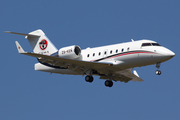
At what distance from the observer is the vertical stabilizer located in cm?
2944

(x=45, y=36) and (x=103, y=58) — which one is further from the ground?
(x=45, y=36)

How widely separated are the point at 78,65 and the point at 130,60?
424 cm

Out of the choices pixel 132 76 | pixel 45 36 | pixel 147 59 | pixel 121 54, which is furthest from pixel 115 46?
pixel 45 36

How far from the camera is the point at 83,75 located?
27859 mm

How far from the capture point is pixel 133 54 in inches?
961

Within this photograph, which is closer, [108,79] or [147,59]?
[147,59]

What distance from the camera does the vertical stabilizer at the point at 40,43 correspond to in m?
29.4

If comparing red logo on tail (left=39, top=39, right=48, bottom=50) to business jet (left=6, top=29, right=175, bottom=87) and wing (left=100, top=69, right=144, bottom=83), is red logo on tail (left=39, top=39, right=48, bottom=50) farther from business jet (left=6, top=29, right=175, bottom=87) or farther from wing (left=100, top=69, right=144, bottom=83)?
wing (left=100, top=69, right=144, bottom=83)

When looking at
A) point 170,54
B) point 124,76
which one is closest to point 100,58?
point 124,76

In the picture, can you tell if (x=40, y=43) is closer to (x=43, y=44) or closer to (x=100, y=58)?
(x=43, y=44)

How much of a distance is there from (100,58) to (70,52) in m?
2.49

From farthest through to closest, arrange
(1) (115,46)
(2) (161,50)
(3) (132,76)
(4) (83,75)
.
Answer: (3) (132,76), (4) (83,75), (1) (115,46), (2) (161,50)

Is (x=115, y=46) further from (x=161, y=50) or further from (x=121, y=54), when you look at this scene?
(x=161, y=50)

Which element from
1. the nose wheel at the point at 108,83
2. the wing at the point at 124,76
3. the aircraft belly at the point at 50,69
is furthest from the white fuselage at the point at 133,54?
the nose wheel at the point at 108,83
